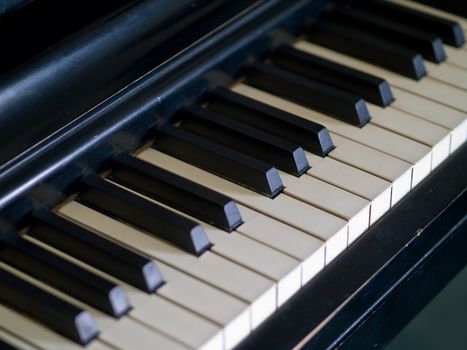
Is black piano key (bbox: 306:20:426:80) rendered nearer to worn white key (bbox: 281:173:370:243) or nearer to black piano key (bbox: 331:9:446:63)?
black piano key (bbox: 331:9:446:63)

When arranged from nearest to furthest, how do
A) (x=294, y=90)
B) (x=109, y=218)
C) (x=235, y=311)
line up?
(x=235, y=311)
(x=109, y=218)
(x=294, y=90)

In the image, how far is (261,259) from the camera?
4.38 feet

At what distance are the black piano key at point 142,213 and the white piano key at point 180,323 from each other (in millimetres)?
101

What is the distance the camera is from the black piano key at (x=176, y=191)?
54.7 inches

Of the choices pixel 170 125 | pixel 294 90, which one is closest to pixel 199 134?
pixel 170 125

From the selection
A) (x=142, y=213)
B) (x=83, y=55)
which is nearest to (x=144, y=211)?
(x=142, y=213)

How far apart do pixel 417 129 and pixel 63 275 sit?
578mm

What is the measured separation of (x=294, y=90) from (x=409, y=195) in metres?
0.25

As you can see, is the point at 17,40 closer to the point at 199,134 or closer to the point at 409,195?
the point at 199,134

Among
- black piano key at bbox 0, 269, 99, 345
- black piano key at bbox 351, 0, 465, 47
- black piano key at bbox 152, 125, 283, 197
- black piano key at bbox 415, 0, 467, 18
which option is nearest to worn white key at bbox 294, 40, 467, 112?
black piano key at bbox 351, 0, 465, 47

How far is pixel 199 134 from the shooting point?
157 centimetres

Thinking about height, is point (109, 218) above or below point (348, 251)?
above

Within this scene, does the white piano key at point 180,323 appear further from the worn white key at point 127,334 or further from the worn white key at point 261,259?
the worn white key at point 261,259

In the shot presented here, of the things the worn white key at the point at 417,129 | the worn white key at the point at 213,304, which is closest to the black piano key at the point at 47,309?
the worn white key at the point at 213,304
